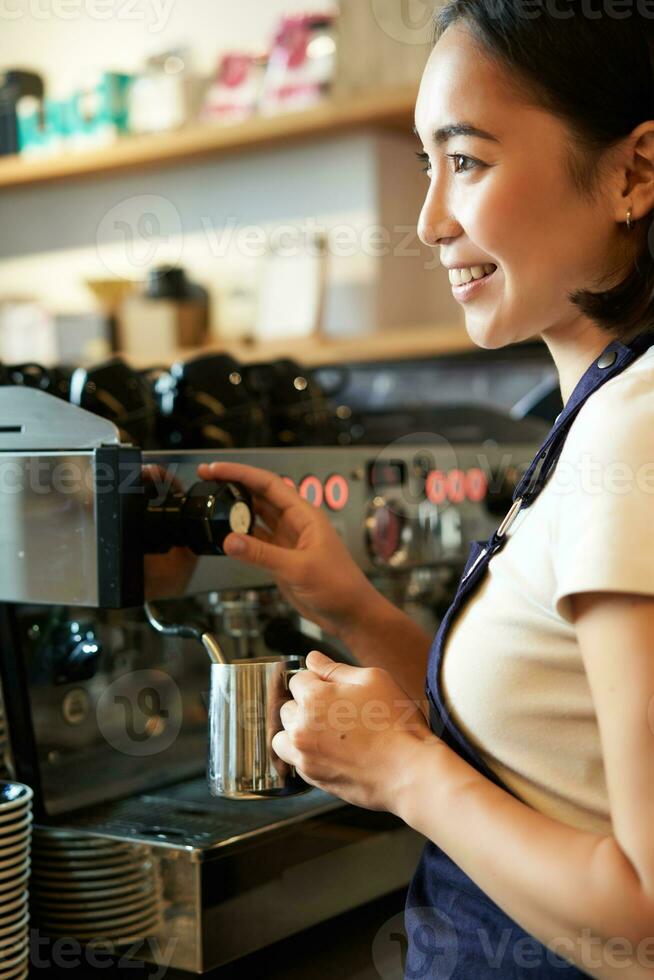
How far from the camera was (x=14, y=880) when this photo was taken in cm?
98

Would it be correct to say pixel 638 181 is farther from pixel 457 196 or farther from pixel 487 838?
pixel 487 838

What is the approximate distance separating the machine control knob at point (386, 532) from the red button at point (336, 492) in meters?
0.06

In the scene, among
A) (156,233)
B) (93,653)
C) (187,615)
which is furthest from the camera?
(156,233)

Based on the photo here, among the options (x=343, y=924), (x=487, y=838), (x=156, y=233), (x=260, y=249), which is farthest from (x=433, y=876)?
(x=156, y=233)

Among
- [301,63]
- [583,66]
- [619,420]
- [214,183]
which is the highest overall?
[301,63]

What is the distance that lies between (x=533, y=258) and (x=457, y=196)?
2.7 inches

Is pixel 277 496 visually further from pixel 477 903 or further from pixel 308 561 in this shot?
pixel 477 903

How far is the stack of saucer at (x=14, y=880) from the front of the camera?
38.0 inches

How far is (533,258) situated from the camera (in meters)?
0.82

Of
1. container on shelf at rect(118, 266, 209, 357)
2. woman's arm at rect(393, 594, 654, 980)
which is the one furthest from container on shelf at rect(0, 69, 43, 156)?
woman's arm at rect(393, 594, 654, 980)

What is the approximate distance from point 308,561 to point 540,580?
456mm

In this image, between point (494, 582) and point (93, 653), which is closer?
point (494, 582)

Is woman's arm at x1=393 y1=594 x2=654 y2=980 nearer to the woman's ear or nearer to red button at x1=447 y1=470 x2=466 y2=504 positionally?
the woman's ear

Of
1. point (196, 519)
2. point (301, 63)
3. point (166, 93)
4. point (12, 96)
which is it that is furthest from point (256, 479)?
point (12, 96)
